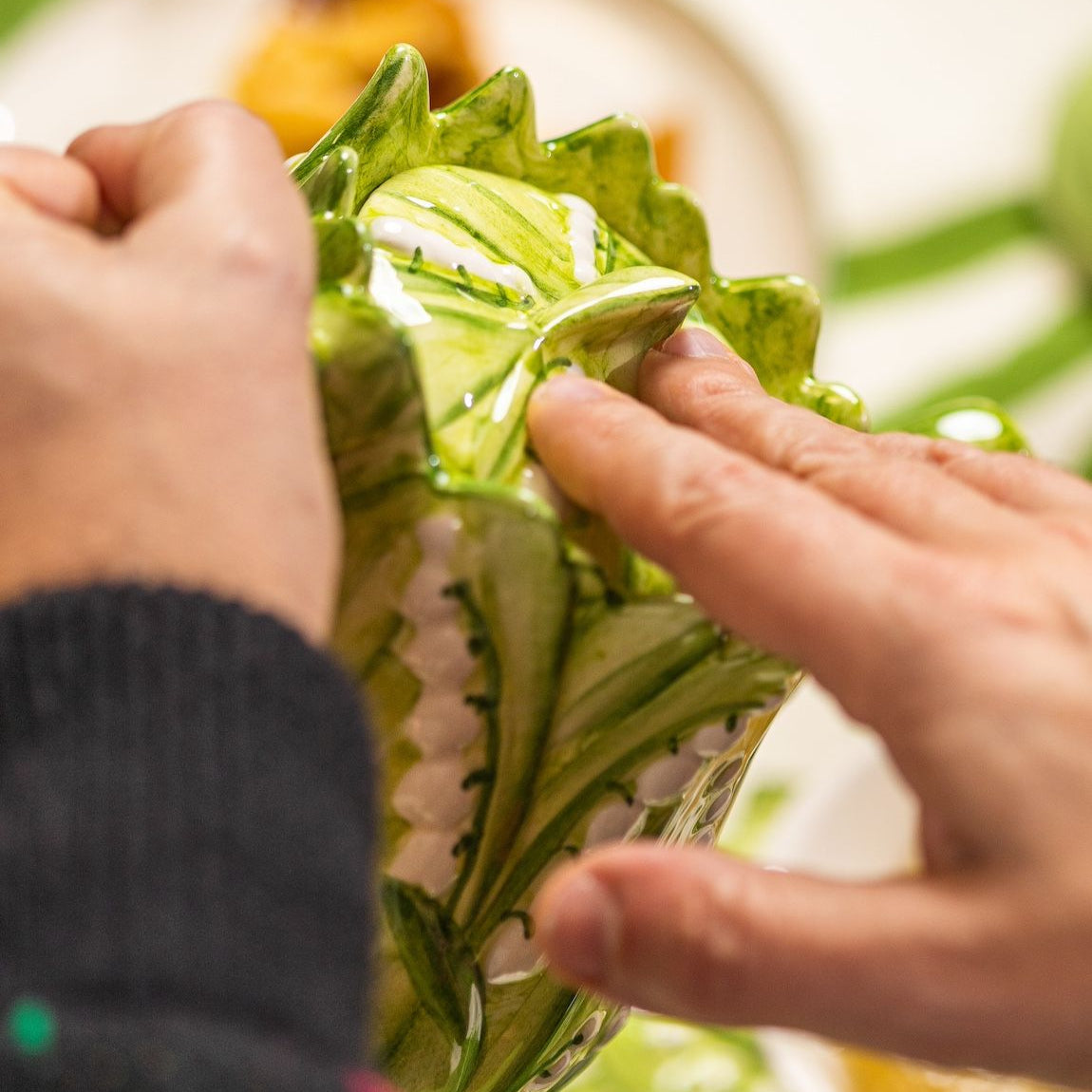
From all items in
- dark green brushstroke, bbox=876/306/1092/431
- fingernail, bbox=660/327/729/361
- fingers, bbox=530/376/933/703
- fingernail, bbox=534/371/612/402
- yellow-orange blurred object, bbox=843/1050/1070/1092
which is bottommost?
yellow-orange blurred object, bbox=843/1050/1070/1092

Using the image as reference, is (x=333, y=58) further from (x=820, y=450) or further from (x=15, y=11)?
(x=820, y=450)

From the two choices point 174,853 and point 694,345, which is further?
point 694,345

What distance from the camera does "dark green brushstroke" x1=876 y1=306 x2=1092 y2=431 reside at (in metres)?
1.05

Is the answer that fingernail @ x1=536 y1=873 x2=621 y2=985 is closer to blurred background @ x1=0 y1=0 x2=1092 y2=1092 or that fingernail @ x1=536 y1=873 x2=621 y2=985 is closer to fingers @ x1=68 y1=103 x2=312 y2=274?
fingers @ x1=68 y1=103 x2=312 y2=274

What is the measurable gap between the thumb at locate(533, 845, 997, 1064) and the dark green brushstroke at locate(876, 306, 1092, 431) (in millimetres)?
830

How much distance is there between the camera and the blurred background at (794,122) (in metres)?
1.03

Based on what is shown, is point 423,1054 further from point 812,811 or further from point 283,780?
point 812,811

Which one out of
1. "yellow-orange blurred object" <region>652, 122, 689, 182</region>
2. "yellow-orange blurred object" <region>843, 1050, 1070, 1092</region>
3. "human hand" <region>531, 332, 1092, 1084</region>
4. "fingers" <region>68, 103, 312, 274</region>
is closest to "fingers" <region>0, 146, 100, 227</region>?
"fingers" <region>68, 103, 312, 274</region>

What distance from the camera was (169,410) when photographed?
24 centimetres

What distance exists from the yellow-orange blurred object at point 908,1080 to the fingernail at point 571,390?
51 centimetres

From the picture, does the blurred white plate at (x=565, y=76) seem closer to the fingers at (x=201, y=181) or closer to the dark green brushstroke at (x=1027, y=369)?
the dark green brushstroke at (x=1027, y=369)

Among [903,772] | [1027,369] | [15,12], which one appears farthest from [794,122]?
[903,772]

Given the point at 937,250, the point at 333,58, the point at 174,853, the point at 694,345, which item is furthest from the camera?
the point at 937,250

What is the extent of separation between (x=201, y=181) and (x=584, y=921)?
16cm
